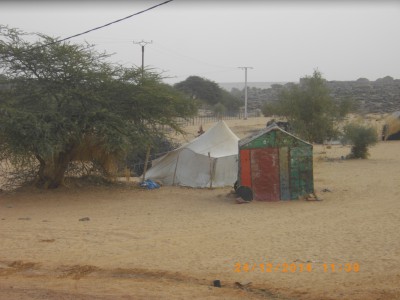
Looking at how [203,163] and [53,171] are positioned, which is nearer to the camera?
[53,171]

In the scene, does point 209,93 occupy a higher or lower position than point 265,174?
higher

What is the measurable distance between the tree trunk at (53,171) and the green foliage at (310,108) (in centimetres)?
1613

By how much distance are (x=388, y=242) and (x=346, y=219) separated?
8.44 feet

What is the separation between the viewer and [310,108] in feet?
101

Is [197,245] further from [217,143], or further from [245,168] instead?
[217,143]

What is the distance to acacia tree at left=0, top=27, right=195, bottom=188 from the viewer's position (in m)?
16.2

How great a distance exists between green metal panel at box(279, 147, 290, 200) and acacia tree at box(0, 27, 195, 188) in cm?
451

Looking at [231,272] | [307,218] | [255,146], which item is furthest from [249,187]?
[231,272]

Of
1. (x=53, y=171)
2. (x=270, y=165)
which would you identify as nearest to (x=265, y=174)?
(x=270, y=165)

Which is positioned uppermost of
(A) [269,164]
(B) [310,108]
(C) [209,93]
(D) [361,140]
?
(C) [209,93]

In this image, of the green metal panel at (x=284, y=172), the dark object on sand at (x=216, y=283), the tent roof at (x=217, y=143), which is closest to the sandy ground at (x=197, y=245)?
the dark object on sand at (x=216, y=283)

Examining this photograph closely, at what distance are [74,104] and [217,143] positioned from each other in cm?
615

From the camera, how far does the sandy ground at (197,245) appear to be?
7.25m

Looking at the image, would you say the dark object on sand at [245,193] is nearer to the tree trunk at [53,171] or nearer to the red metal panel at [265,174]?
the red metal panel at [265,174]
